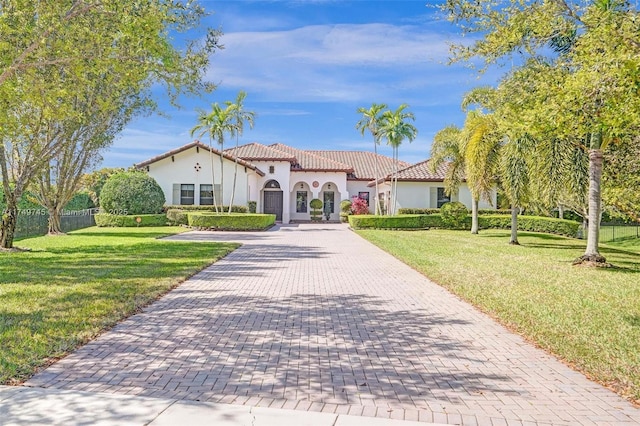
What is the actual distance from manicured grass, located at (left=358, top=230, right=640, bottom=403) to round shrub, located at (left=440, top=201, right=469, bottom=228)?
12436mm

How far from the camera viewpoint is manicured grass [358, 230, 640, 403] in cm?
525

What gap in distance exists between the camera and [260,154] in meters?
38.0

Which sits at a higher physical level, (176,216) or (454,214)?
(454,214)

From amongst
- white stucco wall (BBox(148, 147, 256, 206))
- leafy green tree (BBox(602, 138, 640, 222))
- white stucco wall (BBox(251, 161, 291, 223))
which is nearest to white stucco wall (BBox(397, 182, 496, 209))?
white stucco wall (BBox(251, 161, 291, 223))

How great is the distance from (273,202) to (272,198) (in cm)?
33

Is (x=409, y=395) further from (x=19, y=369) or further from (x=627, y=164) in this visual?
(x=627, y=164)

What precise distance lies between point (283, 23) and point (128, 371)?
917 centimetres

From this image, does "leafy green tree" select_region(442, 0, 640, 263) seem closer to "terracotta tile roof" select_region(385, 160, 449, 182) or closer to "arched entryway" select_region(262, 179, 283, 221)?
"terracotta tile roof" select_region(385, 160, 449, 182)

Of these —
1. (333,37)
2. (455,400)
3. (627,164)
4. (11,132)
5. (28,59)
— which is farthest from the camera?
(627,164)

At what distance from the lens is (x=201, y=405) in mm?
3799

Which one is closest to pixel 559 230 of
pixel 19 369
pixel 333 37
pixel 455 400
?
pixel 333 37

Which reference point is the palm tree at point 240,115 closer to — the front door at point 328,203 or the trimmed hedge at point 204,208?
the trimmed hedge at point 204,208

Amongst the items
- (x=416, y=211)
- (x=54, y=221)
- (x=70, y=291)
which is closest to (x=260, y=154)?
(x=416, y=211)

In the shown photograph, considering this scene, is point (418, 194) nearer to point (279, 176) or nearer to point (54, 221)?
point (279, 176)
